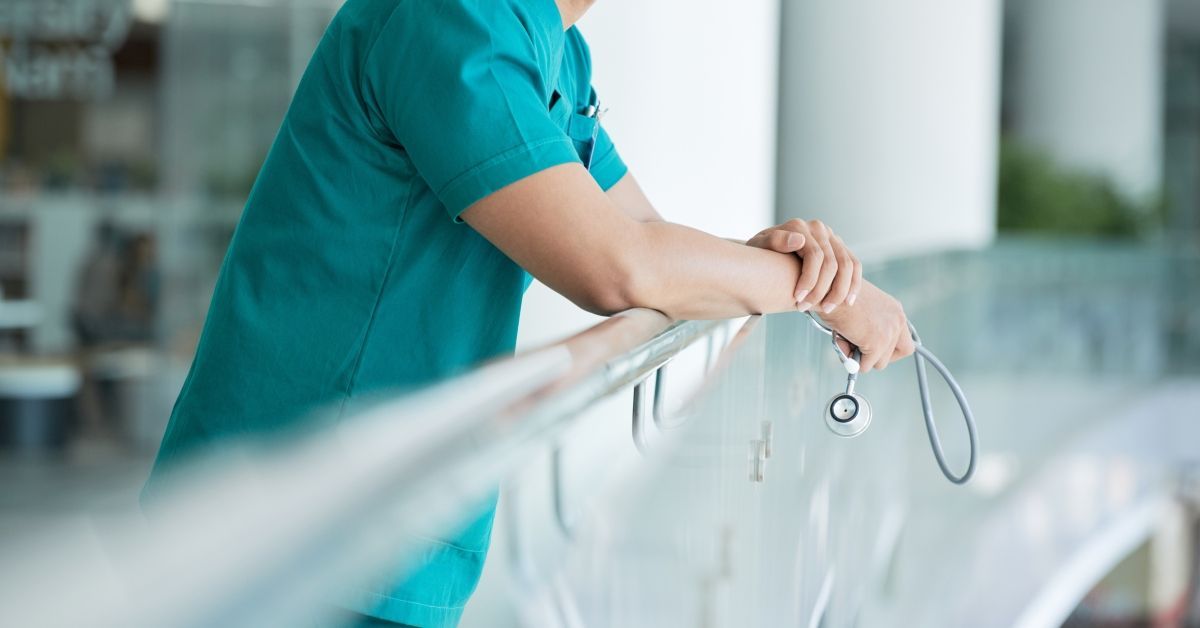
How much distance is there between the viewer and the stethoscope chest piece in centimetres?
157

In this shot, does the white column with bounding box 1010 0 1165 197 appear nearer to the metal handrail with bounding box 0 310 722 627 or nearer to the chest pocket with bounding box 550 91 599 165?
the chest pocket with bounding box 550 91 599 165

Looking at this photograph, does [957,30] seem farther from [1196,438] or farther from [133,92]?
[133,92]

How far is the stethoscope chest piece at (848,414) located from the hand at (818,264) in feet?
0.54

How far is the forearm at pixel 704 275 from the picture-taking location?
124cm

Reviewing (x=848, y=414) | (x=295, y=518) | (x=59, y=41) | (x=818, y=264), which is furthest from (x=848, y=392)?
(x=59, y=41)

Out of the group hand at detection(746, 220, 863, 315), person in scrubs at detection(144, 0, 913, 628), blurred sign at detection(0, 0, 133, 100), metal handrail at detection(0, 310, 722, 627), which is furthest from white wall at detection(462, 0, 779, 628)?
blurred sign at detection(0, 0, 133, 100)

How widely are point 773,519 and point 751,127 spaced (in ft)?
5.70

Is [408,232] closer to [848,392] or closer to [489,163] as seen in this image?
[489,163]

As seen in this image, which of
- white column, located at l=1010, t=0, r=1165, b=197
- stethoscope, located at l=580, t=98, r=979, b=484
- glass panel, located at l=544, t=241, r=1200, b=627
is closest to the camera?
glass panel, located at l=544, t=241, r=1200, b=627

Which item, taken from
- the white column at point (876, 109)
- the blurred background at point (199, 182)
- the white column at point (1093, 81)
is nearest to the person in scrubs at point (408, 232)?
the blurred background at point (199, 182)

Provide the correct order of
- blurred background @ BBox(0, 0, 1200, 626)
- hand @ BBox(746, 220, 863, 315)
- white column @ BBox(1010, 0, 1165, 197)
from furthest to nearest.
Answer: white column @ BBox(1010, 0, 1165, 197)
blurred background @ BBox(0, 0, 1200, 626)
hand @ BBox(746, 220, 863, 315)

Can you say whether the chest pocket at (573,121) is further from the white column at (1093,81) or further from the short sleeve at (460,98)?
the white column at (1093,81)

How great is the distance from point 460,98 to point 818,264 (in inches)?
19.2

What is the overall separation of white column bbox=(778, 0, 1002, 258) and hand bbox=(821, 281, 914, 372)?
5.33 m
